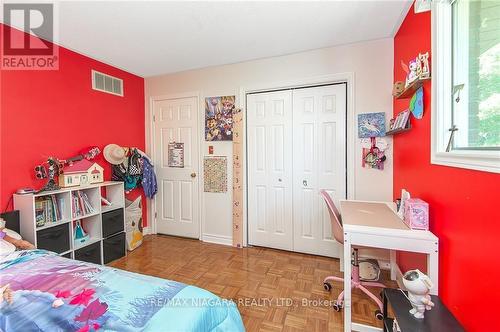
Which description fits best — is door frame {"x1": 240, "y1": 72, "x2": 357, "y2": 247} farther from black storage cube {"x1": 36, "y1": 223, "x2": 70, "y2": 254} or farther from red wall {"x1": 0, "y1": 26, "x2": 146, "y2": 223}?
black storage cube {"x1": 36, "y1": 223, "x2": 70, "y2": 254}

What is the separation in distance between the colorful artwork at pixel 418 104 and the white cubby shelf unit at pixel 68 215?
3.23m

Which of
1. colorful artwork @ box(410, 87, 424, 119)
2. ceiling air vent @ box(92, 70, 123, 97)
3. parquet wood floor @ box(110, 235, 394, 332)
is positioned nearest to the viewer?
colorful artwork @ box(410, 87, 424, 119)

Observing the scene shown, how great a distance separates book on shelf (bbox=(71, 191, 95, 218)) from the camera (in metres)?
2.40

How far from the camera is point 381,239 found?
1.46 m

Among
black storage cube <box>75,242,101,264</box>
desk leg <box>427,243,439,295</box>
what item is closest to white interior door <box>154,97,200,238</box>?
black storage cube <box>75,242,101,264</box>

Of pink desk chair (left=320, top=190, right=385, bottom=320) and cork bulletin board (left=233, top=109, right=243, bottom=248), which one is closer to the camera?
pink desk chair (left=320, top=190, right=385, bottom=320)

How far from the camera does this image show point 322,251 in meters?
2.77

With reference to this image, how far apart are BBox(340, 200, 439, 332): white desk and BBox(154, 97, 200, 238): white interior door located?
2.30m

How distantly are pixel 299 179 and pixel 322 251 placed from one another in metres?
0.93

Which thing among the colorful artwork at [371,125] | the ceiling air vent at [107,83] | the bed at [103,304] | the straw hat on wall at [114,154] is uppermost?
the ceiling air vent at [107,83]

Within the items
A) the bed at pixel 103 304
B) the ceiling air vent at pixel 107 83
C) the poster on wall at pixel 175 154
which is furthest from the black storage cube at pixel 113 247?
the ceiling air vent at pixel 107 83

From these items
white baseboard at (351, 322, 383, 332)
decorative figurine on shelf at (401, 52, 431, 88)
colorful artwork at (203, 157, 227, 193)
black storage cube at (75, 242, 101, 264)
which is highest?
decorative figurine on shelf at (401, 52, 431, 88)

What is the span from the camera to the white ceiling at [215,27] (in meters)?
1.88

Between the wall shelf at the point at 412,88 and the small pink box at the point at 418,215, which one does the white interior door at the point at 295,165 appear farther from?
the small pink box at the point at 418,215
